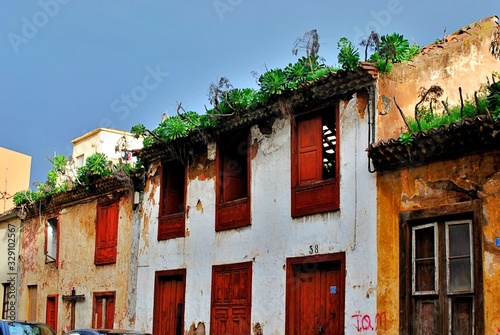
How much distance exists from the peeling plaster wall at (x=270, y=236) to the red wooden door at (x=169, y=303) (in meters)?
0.24

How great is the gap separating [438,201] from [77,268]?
48.1 feet

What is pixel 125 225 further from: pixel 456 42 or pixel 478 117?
pixel 478 117

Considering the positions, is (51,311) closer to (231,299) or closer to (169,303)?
(169,303)

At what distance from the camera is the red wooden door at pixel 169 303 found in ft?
63.2

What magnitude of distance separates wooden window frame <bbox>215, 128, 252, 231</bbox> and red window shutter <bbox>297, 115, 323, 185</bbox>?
5.59 ft

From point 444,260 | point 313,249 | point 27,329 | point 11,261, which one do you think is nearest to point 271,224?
point 313,249

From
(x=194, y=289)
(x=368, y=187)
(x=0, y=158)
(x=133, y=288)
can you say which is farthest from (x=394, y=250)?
(x=0, y=158)

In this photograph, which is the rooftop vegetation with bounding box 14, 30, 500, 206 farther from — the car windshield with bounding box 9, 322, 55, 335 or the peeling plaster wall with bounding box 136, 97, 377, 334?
the car windshield with bounding box 9, 322, 55, 335

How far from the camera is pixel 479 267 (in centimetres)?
1214

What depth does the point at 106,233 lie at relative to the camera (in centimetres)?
2323

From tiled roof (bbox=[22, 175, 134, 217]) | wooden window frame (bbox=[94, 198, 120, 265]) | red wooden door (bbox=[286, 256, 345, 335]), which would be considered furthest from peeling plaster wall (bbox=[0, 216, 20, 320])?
red wooden door (bbox=[286, 256, 345, 335])

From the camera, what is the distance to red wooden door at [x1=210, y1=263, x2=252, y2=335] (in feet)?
55.8

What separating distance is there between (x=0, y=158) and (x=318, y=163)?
2751 cm

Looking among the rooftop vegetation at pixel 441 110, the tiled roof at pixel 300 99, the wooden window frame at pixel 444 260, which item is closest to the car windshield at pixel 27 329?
the tiled roof at pixel 300 99
